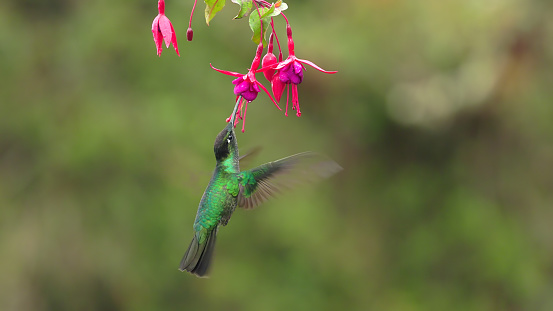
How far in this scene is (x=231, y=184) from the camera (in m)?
1.21

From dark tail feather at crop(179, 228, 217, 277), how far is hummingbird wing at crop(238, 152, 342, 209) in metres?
0.10

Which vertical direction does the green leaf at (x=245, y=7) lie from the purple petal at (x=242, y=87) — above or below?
above

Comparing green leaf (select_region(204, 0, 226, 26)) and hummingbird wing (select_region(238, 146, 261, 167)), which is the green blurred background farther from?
green leaf (select_region(204, 0, 226, 26))

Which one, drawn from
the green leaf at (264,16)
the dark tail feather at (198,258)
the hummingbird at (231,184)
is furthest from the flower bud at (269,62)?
the dark tail feather at (198,258)

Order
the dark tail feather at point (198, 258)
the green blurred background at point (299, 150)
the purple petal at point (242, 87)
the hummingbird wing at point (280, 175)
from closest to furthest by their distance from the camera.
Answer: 1. the purple petal at point (242, 87)
2. the hummingbird wing at point (280, 175)
3. the dark tail feather at point (198, 258)
4. the green blurred background at point (299, 150)

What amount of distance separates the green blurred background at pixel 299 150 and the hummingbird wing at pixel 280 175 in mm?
1667

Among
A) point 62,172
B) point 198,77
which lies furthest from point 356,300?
point 62,172

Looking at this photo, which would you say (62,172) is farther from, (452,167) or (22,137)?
(452,167)

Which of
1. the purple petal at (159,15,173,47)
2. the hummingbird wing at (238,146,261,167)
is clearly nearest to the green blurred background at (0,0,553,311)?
the hummingbird wing at (238,146,261,167)

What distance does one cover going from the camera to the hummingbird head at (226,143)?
1085mm

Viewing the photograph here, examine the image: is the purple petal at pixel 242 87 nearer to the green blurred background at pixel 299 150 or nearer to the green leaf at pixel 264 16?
the green leaf at pixel 264 16

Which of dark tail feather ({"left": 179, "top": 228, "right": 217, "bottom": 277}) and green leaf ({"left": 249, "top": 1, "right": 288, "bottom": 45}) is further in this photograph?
dark tail feather ({"left": 179, "top": 228, "right": 217, "bottom": 277})

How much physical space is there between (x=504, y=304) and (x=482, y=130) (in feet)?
2.98

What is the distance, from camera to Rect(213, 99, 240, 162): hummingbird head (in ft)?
3.56
